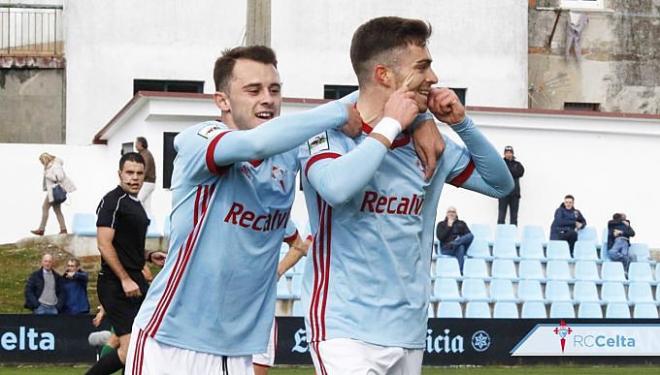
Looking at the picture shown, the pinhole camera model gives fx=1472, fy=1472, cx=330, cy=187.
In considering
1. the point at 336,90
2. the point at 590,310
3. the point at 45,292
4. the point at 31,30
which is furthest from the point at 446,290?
the point at 31,30

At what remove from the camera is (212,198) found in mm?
6328

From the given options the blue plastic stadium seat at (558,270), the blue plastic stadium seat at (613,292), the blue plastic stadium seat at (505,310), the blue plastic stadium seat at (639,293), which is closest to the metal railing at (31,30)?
the blue plastic stadium seat at (558,270)

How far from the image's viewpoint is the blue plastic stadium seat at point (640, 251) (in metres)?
25.4

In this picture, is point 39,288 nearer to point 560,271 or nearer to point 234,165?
point 560,271

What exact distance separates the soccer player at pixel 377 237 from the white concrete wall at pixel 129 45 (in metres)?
25.3

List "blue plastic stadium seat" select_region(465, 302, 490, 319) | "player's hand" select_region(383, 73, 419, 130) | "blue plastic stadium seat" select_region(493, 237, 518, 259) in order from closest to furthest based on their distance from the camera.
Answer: "player's hand" select_region(383, 73, 419, 130) → "blue plastic stadium seat" select_region(465, 302, 490, 319) → "blue plastic stadium seat" select_region(493, 237, 518, 259)

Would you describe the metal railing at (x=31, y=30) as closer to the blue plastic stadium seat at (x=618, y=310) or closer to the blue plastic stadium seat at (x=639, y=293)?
the blue plastic stadium seat at (x=639, y=293)

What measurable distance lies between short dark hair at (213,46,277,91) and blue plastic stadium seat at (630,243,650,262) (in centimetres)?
1957

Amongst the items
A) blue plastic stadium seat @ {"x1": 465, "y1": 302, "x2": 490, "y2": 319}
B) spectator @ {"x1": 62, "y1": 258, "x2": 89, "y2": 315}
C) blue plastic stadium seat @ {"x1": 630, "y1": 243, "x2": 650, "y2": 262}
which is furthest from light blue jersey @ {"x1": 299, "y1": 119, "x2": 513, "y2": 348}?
blue plastic stadium seat @ {"x1": 630, "y1": 243, "x2": 650, "y2": 262}

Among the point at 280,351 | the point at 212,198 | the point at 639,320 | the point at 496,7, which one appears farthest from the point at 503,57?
the point at 212,198

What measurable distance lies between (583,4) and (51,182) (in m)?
15.4

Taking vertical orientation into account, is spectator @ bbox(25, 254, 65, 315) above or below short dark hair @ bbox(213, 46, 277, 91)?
below

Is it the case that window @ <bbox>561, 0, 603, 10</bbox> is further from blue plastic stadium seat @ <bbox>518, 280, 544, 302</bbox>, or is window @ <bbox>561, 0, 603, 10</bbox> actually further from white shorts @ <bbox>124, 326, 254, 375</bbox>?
white shorts @ <bbox>124, 326, 254, 375</bbox>

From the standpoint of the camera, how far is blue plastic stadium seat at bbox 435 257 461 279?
22.0 m
